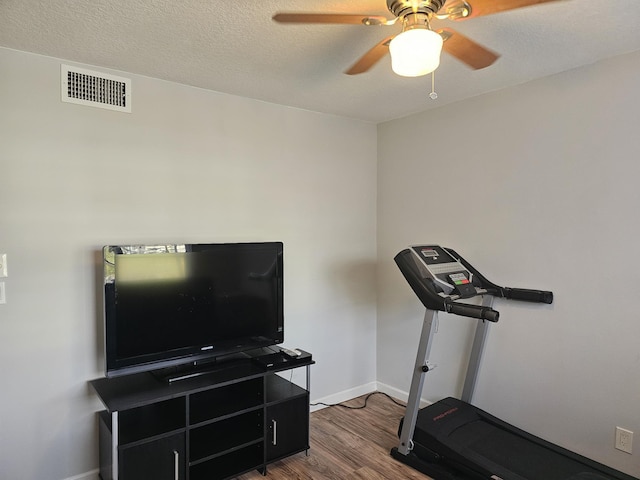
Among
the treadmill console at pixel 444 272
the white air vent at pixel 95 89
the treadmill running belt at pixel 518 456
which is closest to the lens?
the treadmill running belt at pixel 518 456

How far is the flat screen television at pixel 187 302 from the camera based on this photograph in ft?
7.30

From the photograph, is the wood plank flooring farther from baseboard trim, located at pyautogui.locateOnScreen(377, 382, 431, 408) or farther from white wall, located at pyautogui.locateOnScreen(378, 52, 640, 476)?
white wall, located at pyautogui.locateOnScreen(378, 52, 640, 476)

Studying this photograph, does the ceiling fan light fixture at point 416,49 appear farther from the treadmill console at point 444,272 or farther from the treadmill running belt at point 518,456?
the treadmill running belt at point 518,456

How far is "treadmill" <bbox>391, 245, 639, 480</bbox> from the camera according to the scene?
87.1 inches

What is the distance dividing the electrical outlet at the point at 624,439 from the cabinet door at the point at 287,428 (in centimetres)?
173

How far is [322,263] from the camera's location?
3377 mm

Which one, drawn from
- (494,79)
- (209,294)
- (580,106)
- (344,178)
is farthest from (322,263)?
(580,106)

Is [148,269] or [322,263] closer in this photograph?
[148,269]

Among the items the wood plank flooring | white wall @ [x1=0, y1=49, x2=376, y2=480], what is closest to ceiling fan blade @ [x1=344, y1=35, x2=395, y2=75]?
white wall @ [x1=0, y1=49, x2=376, y2=480]

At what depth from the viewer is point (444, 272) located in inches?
101

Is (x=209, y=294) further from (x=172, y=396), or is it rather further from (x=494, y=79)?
(x=494, y=79)

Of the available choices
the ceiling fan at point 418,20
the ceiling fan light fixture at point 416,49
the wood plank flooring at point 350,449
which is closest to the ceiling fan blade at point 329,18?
the ceiling fan at point 418,20

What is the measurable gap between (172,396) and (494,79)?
2.59 m

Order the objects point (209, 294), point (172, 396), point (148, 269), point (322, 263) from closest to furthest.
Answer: point (172, 396) → point (148, 269) → point (209, 294) → point (322, 263)
